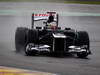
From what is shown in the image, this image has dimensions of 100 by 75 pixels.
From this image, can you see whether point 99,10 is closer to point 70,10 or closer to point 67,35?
point 70,10

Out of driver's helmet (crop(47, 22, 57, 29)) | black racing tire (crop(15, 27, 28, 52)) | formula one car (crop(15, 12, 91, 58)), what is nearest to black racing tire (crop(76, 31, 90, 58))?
formula one car (crop(15, 12, 91, 58))

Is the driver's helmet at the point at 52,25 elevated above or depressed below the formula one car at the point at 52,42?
above

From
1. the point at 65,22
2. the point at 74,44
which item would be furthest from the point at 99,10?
the point at 74,44

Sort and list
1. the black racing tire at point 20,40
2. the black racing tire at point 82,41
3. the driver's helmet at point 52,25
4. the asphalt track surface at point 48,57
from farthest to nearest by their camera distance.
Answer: the driver's helmet at point 52,25 → the black racing tire at point 20,40 → the black racing tire at point 82,41 → the asphalt track surface at point 48,57

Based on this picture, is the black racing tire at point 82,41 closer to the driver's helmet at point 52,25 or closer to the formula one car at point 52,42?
the formula one car at point 52,42

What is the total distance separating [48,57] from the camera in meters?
4.23

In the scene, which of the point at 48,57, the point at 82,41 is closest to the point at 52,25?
the point at 82,41

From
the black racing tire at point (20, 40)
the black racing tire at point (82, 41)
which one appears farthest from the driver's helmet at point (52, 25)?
the black racing tire at point (82, 41)

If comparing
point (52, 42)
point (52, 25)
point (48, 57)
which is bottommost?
point (48, 57)

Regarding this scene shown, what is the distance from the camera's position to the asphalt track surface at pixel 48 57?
3717mm

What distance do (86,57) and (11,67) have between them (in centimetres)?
109

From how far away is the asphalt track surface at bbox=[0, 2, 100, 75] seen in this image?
12.2ft

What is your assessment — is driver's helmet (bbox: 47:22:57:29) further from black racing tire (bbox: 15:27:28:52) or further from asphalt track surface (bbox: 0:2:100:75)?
asphalt track surface (bbox: 0:2:100:75)

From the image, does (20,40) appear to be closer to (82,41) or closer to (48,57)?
(48,57)
